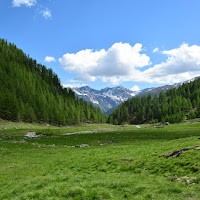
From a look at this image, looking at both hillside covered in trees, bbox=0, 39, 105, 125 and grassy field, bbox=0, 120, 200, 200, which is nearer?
grassy field, bbox=0, 120, 200, 200

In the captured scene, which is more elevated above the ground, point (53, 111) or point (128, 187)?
point (53, 111)

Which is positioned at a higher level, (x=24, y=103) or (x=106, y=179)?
(x=24, y=103)

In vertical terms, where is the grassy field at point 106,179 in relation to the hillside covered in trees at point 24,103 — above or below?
below

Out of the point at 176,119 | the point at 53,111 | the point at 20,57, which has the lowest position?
the point at 176,119

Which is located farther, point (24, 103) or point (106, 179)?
point (24, 103)

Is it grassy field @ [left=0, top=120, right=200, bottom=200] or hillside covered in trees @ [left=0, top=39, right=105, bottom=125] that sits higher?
hillside covered in trees @ [left=0, top=39, right=105, bottom=125]

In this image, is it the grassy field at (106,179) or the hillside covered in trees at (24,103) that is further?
the hillside covered in trees at (24,103)

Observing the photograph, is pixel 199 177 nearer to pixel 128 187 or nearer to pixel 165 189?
pixel 165 189

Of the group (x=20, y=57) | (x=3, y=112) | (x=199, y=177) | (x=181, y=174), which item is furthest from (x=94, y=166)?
(x=20, y=57)

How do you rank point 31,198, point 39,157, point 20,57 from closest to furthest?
1. point 31,198
2. point 39,157
3. point 20,57

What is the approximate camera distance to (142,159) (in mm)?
20641

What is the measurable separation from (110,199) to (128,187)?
2680mm

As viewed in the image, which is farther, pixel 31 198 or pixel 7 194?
pixel 7 194

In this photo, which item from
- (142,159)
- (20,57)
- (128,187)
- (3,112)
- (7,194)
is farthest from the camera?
(20,57)
